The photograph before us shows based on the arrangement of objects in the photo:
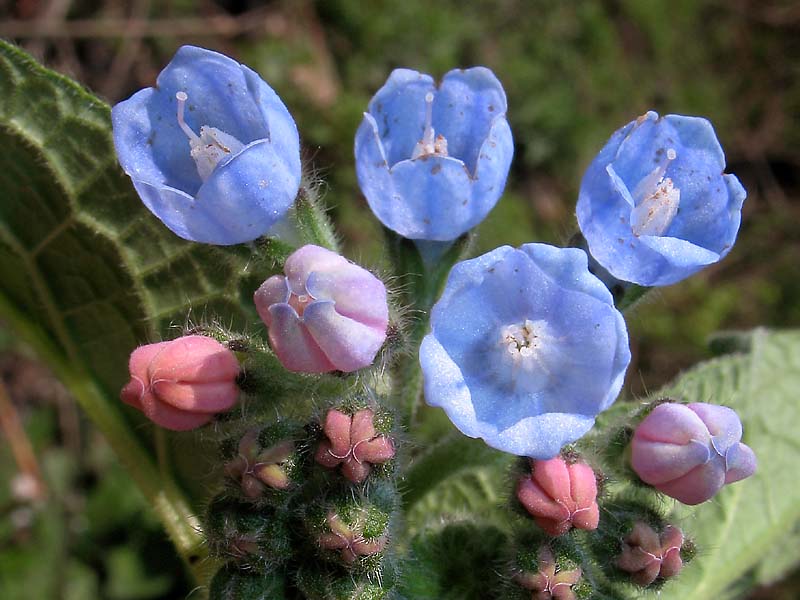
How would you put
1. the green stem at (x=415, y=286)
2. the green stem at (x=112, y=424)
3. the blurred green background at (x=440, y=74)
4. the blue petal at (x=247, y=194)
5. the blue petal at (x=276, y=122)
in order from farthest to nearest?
the blurred green background at (x=440, y=74) → the green stem at (x=112, y=424) → the green stem at (x=415, y=286) → the blue petal at (x=276, y=122) → the blue petal at (x=247, y=194)

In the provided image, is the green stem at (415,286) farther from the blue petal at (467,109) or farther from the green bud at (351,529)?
the green bud at (351,529)

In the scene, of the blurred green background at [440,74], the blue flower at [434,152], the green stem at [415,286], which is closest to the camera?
the blue flower at [434,152]

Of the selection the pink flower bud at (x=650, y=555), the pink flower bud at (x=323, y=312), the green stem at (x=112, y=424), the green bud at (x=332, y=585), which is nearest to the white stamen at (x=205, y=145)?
the pink flower bud at (x=323, y=312)

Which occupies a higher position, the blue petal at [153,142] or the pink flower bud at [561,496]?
the blue petal at [153,142]

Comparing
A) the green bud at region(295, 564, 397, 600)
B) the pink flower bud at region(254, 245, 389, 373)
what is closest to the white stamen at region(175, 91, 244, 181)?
the pink flower bud at region(254, 245, 389, 373)

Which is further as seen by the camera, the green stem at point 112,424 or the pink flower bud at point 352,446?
the green stem at point 112,424


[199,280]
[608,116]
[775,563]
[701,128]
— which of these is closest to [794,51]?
[608,116]

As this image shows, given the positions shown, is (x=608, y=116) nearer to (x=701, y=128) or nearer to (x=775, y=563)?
(x=775, y=563)

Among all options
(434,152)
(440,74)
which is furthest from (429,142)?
(440,74)
